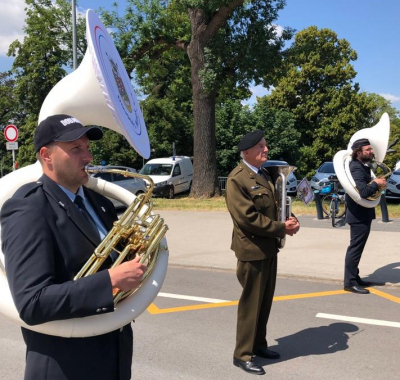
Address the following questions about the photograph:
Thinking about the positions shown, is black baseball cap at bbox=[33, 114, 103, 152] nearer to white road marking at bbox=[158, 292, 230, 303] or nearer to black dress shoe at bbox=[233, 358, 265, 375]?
black dress shoe at bbox=[233, 358, 265, 375]

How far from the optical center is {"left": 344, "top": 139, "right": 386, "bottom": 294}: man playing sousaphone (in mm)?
5598

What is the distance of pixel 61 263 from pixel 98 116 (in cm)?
73

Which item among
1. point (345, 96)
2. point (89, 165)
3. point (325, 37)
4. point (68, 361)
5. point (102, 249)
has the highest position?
point (325, 37)

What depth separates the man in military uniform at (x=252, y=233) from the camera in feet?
12.0

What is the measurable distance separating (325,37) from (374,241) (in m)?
32.8

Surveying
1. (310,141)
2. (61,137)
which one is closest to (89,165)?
(61,137)

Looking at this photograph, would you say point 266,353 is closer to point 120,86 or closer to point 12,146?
point 120,86

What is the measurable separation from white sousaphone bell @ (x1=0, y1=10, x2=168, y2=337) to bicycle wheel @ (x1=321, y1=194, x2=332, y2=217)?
10.5 metres

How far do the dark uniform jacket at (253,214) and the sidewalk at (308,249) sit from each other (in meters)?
3.24

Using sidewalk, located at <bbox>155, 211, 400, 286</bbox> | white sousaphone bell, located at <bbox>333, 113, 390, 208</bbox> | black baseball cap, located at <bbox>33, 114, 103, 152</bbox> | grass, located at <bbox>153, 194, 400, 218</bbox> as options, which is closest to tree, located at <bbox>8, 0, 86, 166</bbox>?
grass, located at <bbox>153, 194, 400, 218</bbox>

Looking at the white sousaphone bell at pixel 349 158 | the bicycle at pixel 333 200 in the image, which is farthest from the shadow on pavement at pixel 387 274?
the bicycle at pixel 333 200

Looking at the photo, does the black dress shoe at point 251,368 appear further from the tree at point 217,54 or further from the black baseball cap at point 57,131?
the tree at point 217,54

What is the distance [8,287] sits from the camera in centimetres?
177

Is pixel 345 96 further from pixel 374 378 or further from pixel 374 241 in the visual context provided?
pixel 374 378
